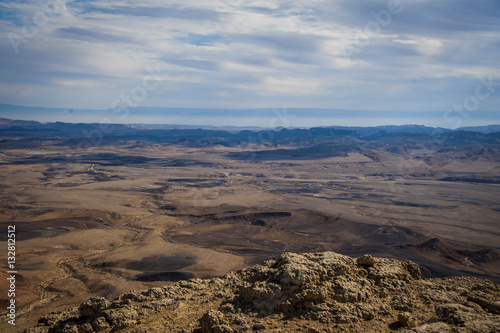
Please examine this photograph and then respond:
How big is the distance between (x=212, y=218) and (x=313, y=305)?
39517 mm

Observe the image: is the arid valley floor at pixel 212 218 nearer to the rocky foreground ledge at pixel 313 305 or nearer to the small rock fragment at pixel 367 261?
the rocky foreground ledge at pixel 313 305

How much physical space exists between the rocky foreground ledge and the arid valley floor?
1108 centimetres

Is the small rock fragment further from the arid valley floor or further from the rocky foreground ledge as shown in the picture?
the arid valley floor

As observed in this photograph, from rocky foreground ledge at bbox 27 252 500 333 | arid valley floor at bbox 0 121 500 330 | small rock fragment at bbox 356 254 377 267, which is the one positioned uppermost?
small rock fragment at bbox 356 254 377 267

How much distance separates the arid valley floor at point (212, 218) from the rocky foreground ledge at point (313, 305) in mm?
11080

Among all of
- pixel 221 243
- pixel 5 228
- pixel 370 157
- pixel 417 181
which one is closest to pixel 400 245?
pixel 221 243

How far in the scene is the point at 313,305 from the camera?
764 cm

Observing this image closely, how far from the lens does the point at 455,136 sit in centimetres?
16900

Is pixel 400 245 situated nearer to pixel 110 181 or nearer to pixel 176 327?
pixel 176 327

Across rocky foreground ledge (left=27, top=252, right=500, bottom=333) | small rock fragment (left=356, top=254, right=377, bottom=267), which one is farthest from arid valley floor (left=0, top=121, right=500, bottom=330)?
small rock fragment (left=356, top=254, right=377, bottom=267)

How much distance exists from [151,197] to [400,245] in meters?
38.4

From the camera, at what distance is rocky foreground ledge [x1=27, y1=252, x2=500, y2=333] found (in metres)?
7.21

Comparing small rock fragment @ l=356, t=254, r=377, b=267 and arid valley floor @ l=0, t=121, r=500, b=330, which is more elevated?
small rock fragment @ l=356, t=254, r=377, b=267

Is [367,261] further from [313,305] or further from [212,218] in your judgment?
[212,218]
